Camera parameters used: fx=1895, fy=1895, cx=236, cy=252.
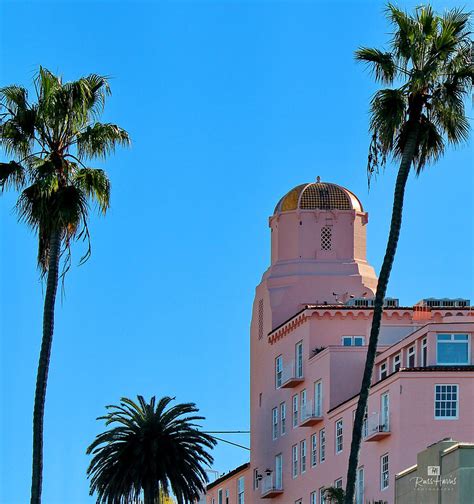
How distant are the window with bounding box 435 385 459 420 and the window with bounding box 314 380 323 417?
43.1 ft

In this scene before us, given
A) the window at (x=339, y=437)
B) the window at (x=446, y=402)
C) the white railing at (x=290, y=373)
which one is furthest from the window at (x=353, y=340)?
the window at (x=446, y=402)

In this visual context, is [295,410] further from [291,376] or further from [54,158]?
[54,158]

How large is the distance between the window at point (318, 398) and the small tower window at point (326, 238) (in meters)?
12.6

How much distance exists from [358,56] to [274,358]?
42.0 meters

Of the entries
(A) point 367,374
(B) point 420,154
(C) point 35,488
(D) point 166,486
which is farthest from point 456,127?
(D) point 166,486

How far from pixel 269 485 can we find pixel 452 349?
2104 centimetres

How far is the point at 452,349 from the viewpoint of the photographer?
81.1m

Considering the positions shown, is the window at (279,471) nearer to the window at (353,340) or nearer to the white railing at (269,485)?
the white railing at (269,485)

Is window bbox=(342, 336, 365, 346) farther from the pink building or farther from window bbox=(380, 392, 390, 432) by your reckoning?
window bbox=(380, 392, 390, 432)

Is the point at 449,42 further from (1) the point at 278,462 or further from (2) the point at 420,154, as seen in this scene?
(1) the point at 278,462

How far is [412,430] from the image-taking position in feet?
253

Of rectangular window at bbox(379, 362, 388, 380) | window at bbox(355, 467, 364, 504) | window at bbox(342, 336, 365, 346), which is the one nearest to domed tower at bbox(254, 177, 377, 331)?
window at bbox(342, 336, 365, 346)

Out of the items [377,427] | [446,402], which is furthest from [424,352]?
[377,427]

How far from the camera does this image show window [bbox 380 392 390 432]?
7850 centimetres
